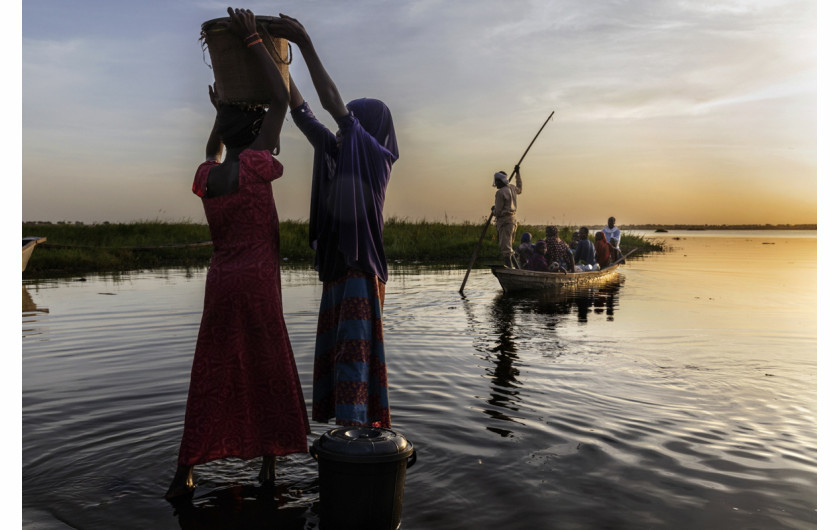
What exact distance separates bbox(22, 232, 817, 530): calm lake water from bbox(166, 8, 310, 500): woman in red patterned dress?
299 mm

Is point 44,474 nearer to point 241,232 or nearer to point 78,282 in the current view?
point 241,232

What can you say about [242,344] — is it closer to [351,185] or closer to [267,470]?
[267,470]

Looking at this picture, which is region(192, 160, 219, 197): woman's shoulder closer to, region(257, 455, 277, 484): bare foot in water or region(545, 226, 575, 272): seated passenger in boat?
region(257, 455, 277, 484): bare foot in water

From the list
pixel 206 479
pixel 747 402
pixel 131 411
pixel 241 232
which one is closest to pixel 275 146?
pixel 241 232

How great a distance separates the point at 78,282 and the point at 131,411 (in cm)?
1223

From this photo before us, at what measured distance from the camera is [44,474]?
3.59 metres

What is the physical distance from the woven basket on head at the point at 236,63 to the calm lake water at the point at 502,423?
1997 millimetres

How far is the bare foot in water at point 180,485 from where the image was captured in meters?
3.19

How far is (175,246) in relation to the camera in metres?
20.4

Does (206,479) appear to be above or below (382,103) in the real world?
below

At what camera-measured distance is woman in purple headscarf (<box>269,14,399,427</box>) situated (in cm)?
335

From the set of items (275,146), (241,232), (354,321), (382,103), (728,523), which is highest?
(382,103)

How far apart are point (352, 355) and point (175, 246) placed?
18563mm

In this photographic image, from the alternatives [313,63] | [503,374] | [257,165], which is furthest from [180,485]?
[503,374]
